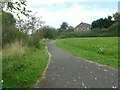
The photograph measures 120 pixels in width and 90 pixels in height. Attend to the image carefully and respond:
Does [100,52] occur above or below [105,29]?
below

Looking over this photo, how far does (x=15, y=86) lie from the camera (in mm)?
12430

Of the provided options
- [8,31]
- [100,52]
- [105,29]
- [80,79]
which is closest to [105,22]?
[105,29]

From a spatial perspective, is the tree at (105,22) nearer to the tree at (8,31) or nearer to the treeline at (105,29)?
the treeline at (105,29)

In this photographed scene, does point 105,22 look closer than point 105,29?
No

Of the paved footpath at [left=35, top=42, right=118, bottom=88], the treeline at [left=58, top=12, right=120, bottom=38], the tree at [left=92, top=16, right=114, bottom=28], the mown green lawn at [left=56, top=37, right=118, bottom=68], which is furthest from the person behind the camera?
the tree at [left=92, top=16, right=114, bottom=28]

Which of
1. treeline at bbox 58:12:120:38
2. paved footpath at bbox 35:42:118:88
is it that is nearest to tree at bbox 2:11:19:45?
paved footpath at bbox 35:42:118:88

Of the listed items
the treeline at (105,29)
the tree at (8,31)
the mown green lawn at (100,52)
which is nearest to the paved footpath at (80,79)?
the mown green lawn at (100,52)

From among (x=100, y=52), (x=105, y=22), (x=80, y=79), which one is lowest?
(x=80, y=79)

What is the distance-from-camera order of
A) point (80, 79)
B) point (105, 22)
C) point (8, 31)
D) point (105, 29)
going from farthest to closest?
point (105, 22)
point (105, 29)
point (8, 31)
point (80, 79)

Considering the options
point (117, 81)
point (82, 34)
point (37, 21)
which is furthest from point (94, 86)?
point (82, 34)

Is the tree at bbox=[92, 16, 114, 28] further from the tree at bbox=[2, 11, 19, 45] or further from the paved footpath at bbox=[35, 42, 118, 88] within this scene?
the paved footpath at bbox=[35, 42, 118, 88]

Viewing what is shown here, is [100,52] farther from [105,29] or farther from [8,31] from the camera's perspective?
[105,29]

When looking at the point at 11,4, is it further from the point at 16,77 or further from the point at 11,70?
the point at 11,70

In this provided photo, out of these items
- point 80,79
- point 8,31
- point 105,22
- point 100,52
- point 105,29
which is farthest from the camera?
point 105,22
